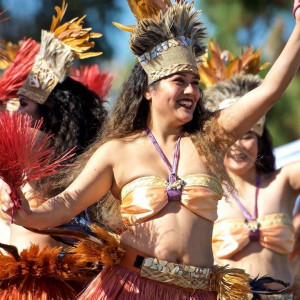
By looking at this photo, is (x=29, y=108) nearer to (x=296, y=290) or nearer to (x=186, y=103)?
(x=186, y=103)

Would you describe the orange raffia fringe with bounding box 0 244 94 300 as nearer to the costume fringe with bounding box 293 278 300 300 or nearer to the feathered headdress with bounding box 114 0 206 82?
the feathered headdress with bounding box 114 0 206 82

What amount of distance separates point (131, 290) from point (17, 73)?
5.69ft

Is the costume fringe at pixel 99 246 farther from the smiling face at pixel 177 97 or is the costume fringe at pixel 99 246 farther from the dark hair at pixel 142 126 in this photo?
the smiling face at pixel 177 97

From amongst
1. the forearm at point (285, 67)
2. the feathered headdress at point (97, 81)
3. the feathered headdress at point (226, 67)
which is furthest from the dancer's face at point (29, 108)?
the forearm at point (285, 67)

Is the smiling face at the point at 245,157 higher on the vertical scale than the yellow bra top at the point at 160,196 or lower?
higher

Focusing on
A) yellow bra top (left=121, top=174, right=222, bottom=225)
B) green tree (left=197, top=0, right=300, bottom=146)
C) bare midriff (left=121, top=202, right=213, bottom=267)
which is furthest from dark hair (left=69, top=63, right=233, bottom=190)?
green tree (left=197, top=0, right=300, bottom=146)

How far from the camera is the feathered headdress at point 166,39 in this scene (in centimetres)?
368

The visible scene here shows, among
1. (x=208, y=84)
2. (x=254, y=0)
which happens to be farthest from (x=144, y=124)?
(x=254, y=0)

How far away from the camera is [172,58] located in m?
3.67

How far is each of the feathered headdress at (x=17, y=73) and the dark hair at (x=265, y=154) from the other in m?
1.49

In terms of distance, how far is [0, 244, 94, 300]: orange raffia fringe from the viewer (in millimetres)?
3912

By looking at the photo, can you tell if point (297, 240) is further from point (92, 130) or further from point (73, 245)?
point (73, 245)

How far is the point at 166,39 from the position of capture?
3.72 metres

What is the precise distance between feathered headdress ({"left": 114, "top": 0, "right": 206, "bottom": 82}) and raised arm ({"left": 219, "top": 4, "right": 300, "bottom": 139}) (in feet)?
0.87
